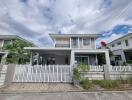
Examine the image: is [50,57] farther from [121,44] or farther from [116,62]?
[121,44]

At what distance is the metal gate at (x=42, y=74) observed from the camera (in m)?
9.05

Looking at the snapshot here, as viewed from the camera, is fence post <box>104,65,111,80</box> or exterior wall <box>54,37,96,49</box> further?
exterior wall <box>54,37,96,49</box>

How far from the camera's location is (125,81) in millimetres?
8641

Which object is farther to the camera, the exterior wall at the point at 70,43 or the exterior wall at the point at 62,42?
the exterior wall at the point at 62,42

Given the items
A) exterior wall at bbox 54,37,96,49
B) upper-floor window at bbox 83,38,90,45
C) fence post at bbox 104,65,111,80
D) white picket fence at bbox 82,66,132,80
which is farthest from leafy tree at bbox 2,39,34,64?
fence post at bbox 104,65,111,80

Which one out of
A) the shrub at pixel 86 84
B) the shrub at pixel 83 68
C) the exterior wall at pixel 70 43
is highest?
the exterior wall at pixel 70 43

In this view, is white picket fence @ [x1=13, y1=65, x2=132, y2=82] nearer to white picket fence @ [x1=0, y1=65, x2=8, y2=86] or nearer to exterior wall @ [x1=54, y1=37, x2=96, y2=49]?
white picket fence @ [x1=0, y1=65, x2=8, y2=86]

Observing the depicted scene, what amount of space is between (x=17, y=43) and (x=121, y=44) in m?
23.1

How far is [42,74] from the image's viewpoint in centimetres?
925

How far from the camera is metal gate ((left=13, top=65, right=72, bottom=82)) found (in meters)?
9.05

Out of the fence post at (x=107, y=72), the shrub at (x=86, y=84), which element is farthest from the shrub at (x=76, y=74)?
the fence post at (x=107, y=72)

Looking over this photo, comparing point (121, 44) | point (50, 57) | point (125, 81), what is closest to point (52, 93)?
point (125, 81)

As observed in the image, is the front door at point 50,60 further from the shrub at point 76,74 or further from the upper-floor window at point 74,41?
the shrub at point 76,74

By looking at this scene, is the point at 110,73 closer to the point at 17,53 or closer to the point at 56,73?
the point at 56,73
